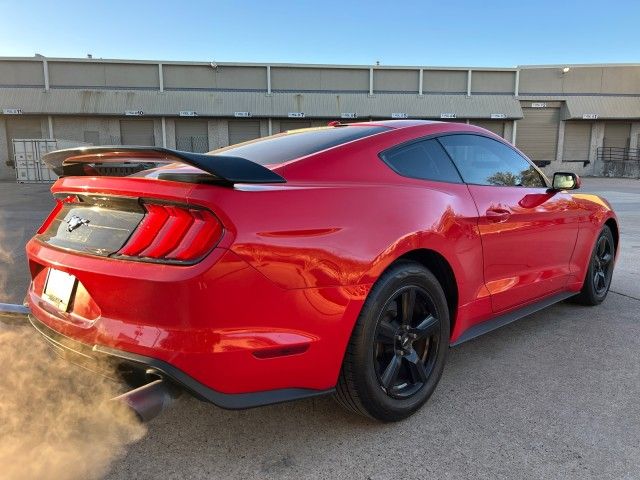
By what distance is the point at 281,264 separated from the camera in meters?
2.05

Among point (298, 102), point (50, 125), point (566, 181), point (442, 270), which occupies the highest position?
Result: point (298, 102)

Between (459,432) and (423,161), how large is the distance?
58.0 inches

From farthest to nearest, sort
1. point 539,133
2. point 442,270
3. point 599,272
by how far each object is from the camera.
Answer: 1. point 539,133
2. point 599,272
3. point 442,270

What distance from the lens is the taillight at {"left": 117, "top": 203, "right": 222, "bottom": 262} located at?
1.95 meters

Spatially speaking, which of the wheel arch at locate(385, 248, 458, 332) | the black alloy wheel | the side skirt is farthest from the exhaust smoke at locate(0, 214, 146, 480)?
the black alloy wheel

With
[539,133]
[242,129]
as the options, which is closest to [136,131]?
[242,129]

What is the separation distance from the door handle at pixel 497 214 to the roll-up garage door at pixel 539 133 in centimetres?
3615

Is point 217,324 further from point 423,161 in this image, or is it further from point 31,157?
point 31,157

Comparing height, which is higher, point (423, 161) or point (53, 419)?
point (423, 161)

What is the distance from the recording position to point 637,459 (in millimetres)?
2275

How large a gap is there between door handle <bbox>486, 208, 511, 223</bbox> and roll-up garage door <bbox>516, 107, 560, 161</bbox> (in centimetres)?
3615

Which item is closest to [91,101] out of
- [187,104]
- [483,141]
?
[187,104]

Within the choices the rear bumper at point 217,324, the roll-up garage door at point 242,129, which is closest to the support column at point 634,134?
the roll-up garage door at point 242,129

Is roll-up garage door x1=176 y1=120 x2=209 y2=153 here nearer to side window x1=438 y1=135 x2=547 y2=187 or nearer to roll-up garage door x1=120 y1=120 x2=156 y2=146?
roll-up garage door x1=120 y1=120 x2=156 y2=146
